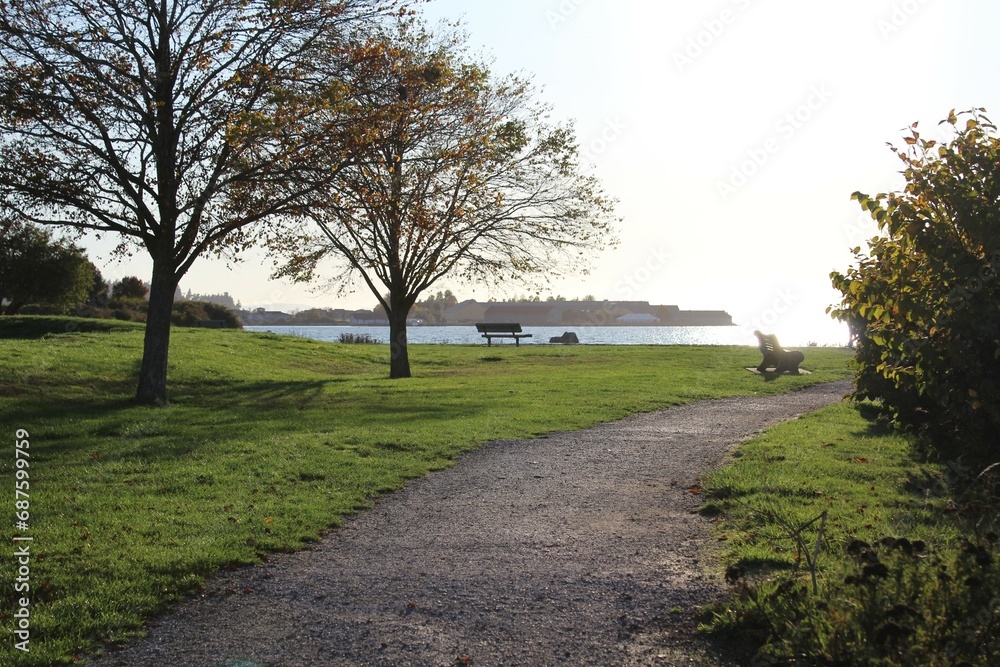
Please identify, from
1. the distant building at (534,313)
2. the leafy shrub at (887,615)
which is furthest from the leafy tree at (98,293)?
the distant building at (534,313)

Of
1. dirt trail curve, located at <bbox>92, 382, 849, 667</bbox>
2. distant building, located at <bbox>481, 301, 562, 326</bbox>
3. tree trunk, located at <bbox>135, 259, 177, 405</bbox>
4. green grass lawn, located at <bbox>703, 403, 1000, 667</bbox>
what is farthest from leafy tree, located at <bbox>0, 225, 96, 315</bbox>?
distant building, located at <bbox>481, 301, 562, 326</bbox>

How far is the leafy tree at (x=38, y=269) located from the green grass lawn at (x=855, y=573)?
132 feet

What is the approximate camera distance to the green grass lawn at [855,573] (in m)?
3.56

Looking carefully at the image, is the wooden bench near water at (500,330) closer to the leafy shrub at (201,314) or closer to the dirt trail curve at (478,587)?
the leafy shrub at (201,314)

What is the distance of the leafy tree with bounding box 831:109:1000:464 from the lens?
20.6 ft

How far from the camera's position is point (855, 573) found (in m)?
4.23

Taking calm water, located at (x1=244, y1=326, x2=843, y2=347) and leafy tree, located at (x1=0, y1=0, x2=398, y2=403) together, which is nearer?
leafy tree, located at (x1=0, y1=0, x2=398, y2=403)

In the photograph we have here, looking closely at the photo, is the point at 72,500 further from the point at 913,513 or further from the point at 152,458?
the point at 913,513

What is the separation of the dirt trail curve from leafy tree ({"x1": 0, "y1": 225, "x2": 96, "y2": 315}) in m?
38.6

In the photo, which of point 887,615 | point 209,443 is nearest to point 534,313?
point 209,443

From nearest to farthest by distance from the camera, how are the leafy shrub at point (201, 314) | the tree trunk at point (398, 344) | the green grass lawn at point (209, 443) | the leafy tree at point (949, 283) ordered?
the green grass lawn at point (209, 443) < the leafy tree at point (949, 283) < the tree trunk at point (398, 344) < the leafy shrub at point (201, 314)

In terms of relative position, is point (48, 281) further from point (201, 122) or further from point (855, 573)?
point (855, 573)

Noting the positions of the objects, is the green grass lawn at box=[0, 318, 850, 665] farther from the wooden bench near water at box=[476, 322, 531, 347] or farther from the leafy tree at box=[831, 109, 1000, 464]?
the wooden bench near water at box=[476, 322, 531, 347]

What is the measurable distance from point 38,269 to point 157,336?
3114 centimetres
